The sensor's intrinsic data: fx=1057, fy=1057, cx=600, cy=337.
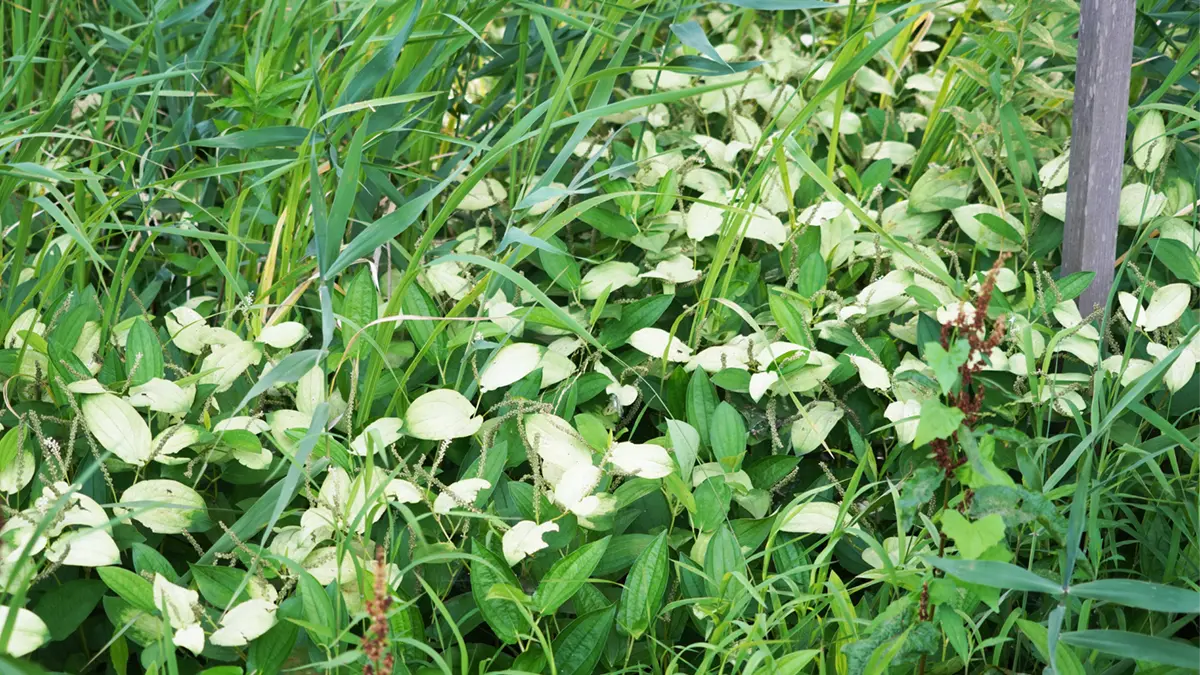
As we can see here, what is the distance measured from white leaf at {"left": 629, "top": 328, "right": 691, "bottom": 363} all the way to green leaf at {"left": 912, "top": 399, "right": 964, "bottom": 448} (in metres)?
0.44

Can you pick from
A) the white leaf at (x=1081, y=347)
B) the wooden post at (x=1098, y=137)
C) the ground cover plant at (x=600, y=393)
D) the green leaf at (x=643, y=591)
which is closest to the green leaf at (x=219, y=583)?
the ground cover plant at (x=600, y=393)

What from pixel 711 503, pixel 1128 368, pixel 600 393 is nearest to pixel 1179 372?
pixel 1128 368

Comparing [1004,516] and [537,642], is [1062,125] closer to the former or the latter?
[1004,516]

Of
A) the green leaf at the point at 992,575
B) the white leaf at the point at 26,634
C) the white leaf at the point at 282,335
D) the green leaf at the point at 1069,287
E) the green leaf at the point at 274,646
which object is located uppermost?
the green leaf at the point at 1069,287

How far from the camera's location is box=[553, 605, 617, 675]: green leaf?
92 cm

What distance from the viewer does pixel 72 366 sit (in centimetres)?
108

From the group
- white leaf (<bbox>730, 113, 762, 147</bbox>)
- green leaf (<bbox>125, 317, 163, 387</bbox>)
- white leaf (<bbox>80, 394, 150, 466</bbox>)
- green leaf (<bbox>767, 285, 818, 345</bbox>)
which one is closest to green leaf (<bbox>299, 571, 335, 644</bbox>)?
white leaf (<bbox>80, 394, 150, 466</bbox>)

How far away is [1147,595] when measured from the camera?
0.80 meters

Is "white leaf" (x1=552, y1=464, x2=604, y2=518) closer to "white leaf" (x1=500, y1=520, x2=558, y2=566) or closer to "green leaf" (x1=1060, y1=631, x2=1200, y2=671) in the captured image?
"white leaf" (x1=500, y1=520, x2=558, y2=566)

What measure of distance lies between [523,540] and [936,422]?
0.38m

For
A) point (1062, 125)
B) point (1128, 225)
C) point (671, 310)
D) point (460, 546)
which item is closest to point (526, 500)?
point (460, 546)

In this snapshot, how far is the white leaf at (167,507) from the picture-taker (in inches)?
38.0

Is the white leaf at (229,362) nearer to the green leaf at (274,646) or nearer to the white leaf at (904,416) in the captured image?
the green leaf at (274,646)

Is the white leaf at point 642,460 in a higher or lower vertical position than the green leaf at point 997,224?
lower
